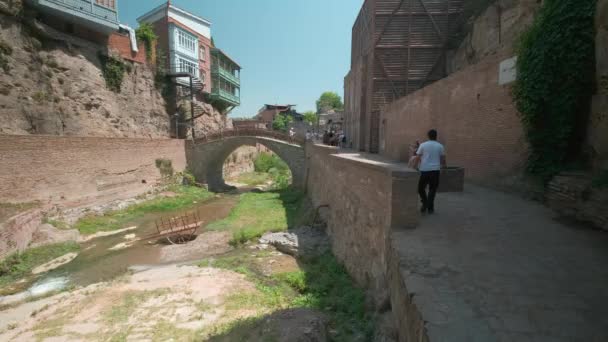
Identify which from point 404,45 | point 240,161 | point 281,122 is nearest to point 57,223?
point 404,45

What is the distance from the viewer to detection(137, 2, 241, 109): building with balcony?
1080 inches

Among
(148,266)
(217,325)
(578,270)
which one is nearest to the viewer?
(578,270)

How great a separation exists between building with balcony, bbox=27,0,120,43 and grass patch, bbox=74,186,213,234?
1235 centimetres

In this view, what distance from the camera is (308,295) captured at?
6934 millimetres

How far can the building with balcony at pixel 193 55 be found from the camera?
2744 centimetres

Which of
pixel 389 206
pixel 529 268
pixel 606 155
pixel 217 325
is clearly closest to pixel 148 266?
pixel 217 325

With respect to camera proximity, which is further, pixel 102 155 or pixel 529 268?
pixel 102 155

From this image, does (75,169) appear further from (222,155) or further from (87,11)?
(87,11)

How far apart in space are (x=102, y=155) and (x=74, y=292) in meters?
10.9

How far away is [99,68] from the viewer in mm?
20609

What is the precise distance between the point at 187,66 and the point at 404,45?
21837 mm

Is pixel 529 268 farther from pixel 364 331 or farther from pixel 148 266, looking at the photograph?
pixel 148 266

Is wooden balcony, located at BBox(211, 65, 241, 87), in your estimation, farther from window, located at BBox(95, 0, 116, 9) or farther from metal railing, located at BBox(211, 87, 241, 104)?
window, located at BBox(95, 0, 116, 9)

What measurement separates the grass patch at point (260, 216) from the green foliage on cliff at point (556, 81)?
31.1 feet
